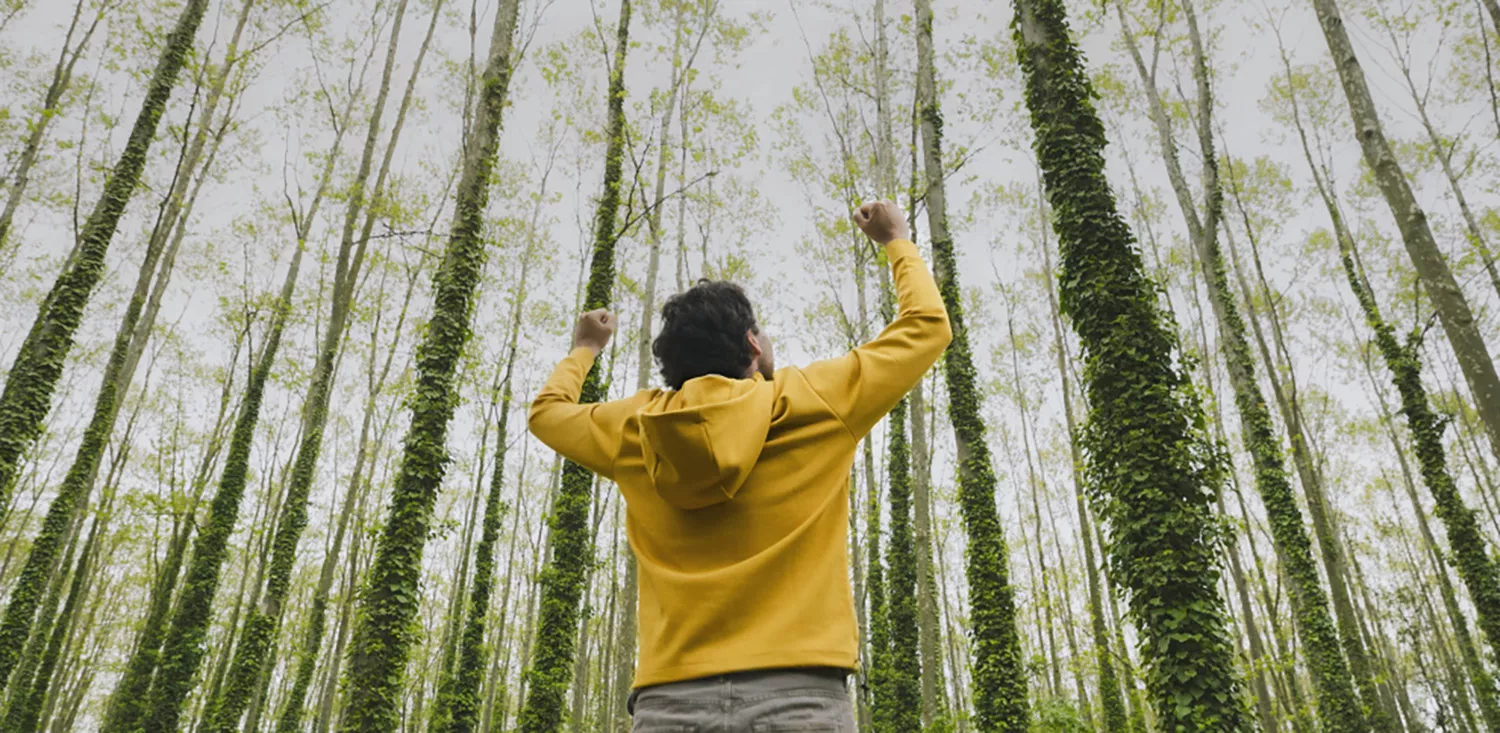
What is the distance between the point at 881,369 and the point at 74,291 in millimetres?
9676

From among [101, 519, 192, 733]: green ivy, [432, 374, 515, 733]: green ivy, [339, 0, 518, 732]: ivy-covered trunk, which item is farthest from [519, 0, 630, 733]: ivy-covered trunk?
[101, 519, 192, 733]: green ivy

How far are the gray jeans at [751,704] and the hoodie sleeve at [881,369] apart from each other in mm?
462

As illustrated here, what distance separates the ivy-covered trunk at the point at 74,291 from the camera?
24.6 ft

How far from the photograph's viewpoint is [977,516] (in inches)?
394

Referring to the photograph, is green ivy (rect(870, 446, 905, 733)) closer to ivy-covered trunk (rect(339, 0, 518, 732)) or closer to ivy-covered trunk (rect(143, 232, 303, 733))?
ivy-covered trunk (rect(339, 0, 518, 732))

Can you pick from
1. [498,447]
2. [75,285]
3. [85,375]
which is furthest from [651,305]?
[85,375]

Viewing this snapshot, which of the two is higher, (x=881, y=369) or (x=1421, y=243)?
(x=1421, y=243)

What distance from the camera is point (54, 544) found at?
11852mm

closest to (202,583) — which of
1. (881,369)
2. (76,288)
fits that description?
(76,288)

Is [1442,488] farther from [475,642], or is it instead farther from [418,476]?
[475,642]

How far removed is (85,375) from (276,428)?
6.56m

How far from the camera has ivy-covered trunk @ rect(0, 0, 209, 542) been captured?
24.6ft

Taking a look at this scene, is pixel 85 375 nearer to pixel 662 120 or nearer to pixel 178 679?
pixel 178 679

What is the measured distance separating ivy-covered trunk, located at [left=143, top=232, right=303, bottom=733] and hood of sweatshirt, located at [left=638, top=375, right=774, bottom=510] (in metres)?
13.3
